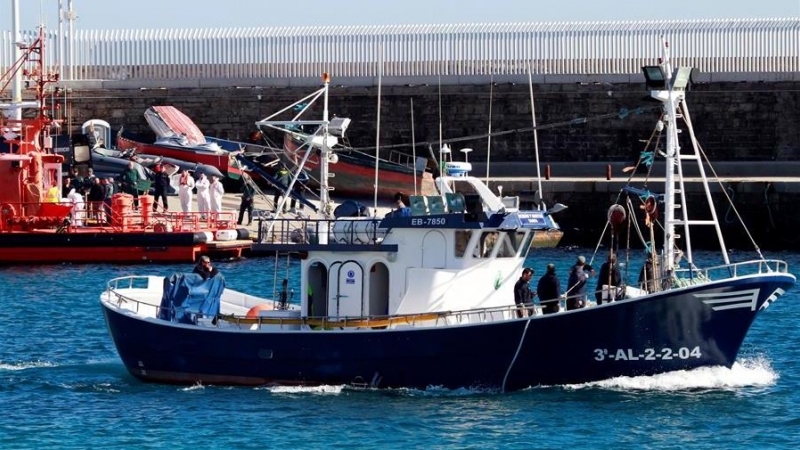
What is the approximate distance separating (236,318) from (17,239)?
54.6 ft

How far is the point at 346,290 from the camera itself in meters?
23.9

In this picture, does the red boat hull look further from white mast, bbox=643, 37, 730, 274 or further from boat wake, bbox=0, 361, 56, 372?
white mast, bbox=643, 37, 730, 274

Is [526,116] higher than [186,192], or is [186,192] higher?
[526,116]

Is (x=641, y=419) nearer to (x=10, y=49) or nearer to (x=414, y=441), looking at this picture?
(x=414, y=441)

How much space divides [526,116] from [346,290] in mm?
25718

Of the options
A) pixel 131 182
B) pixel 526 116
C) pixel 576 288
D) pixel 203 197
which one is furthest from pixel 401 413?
pixel 526 116

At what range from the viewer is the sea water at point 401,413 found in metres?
20.9

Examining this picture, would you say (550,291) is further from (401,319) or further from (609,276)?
(401,319)

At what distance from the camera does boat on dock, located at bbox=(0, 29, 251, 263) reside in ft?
130

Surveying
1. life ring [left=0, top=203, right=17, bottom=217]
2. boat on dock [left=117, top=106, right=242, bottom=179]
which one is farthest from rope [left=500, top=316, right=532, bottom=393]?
boat on dock [left=117, top=106, right=242, bottom=179]

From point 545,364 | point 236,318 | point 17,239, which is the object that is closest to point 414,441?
point 545,364

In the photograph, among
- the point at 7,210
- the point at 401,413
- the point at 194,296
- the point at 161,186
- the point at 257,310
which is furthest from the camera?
the point at 161,186

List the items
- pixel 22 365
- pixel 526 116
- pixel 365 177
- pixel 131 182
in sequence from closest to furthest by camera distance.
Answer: pixel 22 365 < pixel 131 182 < pixel 365 177 < pixel 526 116

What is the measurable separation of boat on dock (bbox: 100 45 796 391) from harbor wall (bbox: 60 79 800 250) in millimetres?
21445
